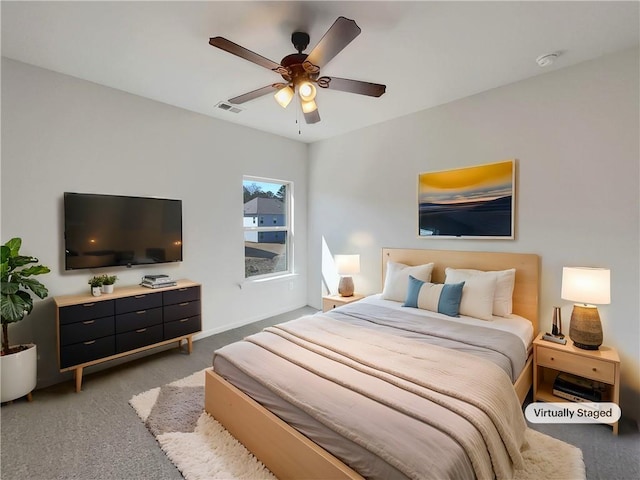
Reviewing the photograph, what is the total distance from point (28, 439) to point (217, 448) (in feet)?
4.24

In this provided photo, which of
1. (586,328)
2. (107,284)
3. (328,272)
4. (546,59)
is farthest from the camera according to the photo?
(328,272)

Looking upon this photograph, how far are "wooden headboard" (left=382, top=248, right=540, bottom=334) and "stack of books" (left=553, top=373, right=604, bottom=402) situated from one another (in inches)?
17.5

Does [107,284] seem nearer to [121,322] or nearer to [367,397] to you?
[121,322]

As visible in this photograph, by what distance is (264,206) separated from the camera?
451 centimetres

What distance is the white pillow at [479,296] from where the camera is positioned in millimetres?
2637

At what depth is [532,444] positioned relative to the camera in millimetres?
1918

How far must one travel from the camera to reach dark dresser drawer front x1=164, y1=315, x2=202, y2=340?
304cm

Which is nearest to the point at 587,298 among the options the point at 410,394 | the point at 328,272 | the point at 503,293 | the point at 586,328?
the point at 586,328

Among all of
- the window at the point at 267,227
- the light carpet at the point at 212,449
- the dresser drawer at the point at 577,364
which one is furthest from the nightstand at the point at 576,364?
the window at the point at 267,227

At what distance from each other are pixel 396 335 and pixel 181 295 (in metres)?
2.23

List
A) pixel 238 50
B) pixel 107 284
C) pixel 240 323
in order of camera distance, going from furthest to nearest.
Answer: pixel 240 323, pixel 107 284, pixel 238 50

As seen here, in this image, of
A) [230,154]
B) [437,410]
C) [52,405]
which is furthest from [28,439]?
[230,154]

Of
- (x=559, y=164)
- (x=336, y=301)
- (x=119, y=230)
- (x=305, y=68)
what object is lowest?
(x=336, y=301)

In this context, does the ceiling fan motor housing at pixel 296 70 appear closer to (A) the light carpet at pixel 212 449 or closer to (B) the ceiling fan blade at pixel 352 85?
(B) the ceiling fan blade at pixel 352 85
